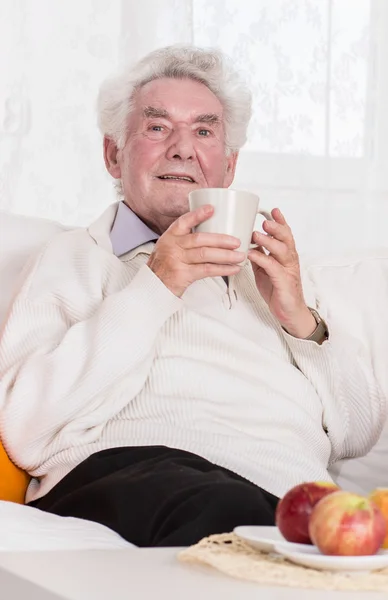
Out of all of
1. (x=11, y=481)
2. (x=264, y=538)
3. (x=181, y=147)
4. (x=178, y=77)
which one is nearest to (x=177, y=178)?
(x=181, y=147)

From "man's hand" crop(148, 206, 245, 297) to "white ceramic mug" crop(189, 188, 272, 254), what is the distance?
10 millimetres

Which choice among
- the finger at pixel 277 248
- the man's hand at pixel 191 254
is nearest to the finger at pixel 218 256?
the man's hand at pixel 191 254

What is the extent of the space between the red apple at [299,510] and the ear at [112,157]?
1.18m

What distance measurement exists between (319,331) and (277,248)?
8.5 inches

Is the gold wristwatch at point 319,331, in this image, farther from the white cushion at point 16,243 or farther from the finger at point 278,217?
the white cushion at point 16,243

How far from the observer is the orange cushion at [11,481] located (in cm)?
157

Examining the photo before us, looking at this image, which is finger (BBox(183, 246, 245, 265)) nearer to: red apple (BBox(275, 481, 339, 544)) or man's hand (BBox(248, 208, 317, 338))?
man's hand (BBox(248, 208, 317, 338))

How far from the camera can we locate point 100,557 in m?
0.98

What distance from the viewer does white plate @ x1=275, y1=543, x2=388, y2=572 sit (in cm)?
88

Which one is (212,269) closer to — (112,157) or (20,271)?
(20,271)

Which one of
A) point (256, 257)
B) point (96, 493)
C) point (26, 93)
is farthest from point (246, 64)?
A: point (96, 493)

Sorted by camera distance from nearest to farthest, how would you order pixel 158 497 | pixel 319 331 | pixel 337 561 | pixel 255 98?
pixel 337 561, pixel 158 497, pixel 319 331, pixel 255 98

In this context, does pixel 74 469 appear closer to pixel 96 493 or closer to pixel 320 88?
pixel 96 493

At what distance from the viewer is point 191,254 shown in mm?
1552
